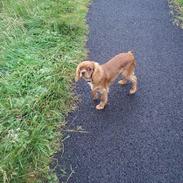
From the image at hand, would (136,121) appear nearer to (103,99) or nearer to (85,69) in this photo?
(103,99)

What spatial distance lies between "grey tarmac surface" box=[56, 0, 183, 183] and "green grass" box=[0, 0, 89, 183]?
0.25m

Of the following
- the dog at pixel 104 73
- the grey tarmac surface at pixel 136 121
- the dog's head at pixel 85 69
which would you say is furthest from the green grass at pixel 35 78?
the dog's head at pixel 85 69

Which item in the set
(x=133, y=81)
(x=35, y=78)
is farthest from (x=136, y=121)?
(x=35, y=78)

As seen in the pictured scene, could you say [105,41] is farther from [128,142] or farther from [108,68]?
[128,142]

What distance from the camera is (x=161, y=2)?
9.48m

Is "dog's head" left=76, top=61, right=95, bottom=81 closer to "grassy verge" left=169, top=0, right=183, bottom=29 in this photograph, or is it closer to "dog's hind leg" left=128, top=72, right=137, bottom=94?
"dog's hind leg" left=128, top=72, right=137, bottom=94

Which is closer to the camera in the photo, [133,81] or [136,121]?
[136,121]

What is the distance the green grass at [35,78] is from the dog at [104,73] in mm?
558

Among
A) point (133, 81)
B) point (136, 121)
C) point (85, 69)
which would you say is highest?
point (85, 69)

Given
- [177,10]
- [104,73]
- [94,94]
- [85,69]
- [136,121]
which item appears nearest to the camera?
[85,69]

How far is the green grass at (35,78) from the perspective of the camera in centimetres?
429

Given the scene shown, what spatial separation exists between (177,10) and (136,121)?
4.65m

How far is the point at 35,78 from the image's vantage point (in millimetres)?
5652


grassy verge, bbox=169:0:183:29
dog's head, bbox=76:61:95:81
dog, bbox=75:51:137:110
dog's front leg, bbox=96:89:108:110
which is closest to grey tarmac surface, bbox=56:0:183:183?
dog's front leg, bbox=96:89:108:110
